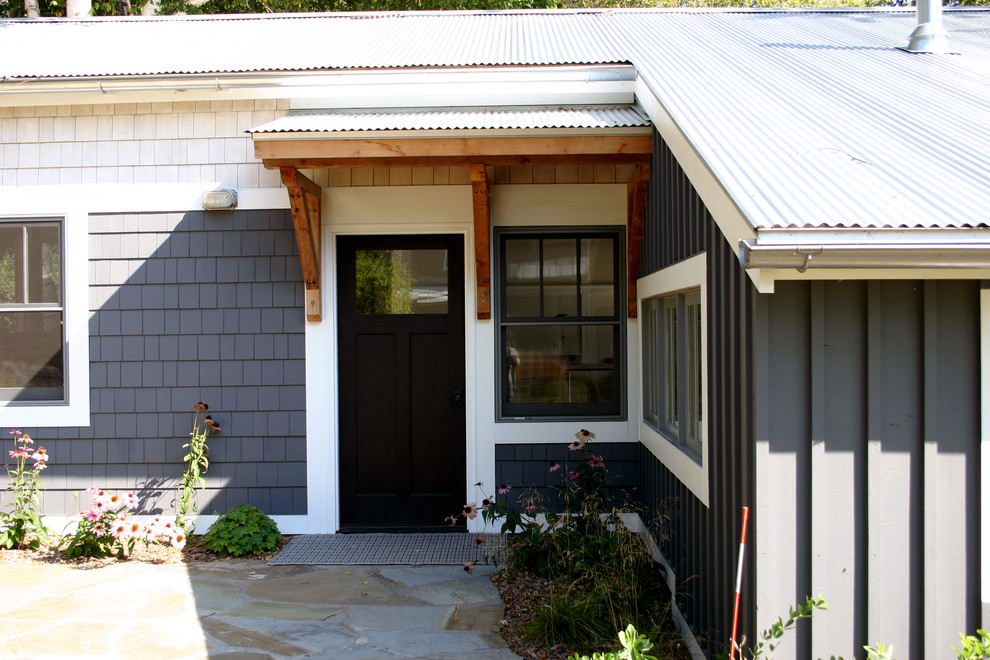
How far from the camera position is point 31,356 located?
5121 millimetres

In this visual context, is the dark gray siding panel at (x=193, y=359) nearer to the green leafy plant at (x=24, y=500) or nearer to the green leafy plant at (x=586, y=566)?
the green leafy plant at (x=24, y=500)

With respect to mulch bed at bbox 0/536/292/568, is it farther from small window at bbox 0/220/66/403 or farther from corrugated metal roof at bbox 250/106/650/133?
corrugated metal roof at bbox 250/106/650/133

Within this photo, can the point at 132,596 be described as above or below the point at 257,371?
below

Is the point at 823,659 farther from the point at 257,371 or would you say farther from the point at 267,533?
the point at 257,371

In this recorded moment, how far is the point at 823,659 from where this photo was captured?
2.44 m

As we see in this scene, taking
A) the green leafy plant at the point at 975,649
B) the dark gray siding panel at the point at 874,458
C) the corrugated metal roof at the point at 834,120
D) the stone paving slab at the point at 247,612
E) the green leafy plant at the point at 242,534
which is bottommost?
the stone paving slab at the point at 247,612

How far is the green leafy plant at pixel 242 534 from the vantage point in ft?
15.3

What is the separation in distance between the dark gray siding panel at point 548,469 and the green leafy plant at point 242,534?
1375 mm

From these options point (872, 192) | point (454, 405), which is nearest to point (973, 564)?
point (872, 192)

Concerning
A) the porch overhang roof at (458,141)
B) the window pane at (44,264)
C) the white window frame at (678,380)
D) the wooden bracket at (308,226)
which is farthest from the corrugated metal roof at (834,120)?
the window pane at (44,264)

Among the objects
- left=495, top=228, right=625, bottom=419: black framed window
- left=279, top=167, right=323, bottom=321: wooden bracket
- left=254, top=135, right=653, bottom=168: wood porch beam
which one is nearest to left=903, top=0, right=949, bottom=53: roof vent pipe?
left=254, top=135, right=653, bottom=168: wood porch beam

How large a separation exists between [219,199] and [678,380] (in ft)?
10.6

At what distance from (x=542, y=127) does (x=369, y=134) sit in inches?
39.4

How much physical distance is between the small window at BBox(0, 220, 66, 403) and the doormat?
2.03 metres
